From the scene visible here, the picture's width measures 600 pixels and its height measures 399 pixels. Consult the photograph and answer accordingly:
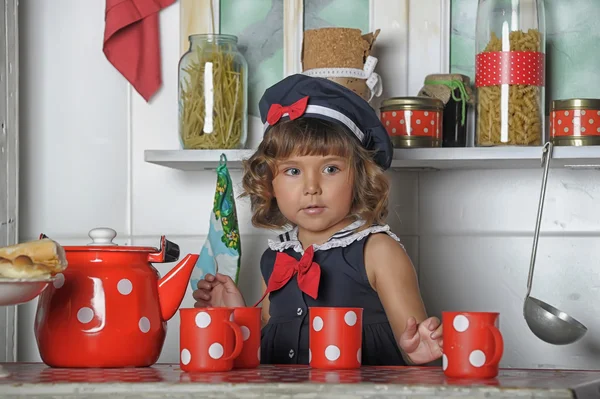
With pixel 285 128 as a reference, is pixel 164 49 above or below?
above

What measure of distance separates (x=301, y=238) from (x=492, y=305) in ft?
1.34

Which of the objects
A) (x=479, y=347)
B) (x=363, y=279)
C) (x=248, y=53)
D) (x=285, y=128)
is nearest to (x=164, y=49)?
(x=248, y=53)

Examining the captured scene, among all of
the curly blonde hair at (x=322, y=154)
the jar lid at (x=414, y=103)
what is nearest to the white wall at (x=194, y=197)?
the jar lid at (x=414, y=103)

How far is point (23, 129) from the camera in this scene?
1778 millimetres

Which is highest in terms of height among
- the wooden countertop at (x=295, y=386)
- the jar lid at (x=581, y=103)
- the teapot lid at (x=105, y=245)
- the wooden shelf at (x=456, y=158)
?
the jar lid at (x=581, y=103)

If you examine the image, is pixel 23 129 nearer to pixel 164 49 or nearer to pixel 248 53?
pixel 164 49

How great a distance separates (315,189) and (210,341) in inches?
20.4

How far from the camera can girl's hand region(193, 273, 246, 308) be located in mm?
1426

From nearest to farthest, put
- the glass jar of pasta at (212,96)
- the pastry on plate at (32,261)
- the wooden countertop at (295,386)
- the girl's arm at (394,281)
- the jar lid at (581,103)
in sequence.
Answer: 1. the wooden countertop at (295,386)
2. the pastry on plate at (32,261)
3. the girl's arm at (394,281)
4. the jar lid at (581,103)
5. the glass jar of pasta at (212,96)

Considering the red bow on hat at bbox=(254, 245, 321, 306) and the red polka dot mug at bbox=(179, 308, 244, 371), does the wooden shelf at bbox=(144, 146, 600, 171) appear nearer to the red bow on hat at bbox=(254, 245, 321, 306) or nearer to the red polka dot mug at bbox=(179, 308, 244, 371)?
the red bow on hat at bbox=(254, 245, 321, 306)

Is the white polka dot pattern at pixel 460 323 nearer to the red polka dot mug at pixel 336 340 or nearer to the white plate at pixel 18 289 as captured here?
the red polka dot mug at pixel 336 340

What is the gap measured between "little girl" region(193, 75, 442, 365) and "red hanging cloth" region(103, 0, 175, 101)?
35cm

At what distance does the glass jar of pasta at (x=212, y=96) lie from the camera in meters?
1.58

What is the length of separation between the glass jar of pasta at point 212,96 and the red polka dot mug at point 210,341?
684 millimetres
